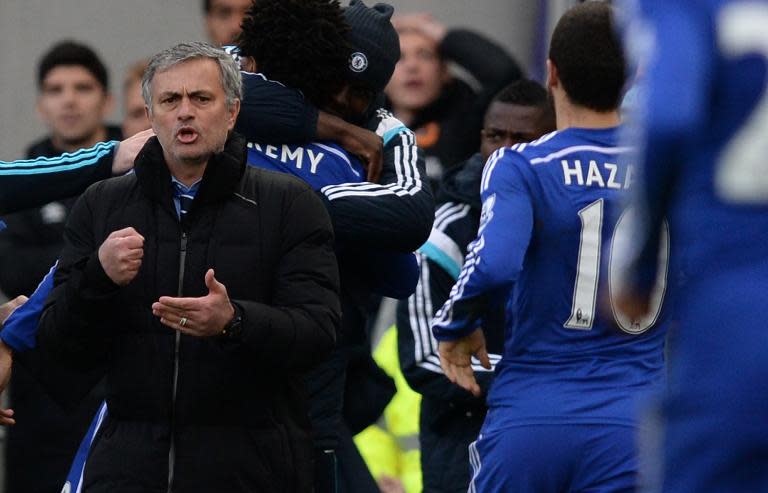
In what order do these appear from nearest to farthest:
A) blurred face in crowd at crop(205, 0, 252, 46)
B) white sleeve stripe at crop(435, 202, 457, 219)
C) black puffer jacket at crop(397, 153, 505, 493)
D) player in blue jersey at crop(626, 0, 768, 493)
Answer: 1. player in blue jersey at crop(626, 0, 768, 493)
2. black puffer jacket at crop(397, 153, 505, 493)
3. white sleeve stripe at crop(435, 202, 457, 219)
4. blurred face in crowd at crop(205, 0, 252, 46)

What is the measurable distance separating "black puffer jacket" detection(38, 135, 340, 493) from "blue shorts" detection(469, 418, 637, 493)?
54 cm

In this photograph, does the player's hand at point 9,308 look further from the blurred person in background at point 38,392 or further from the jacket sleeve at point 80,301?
the blurred person in background at point 38,392

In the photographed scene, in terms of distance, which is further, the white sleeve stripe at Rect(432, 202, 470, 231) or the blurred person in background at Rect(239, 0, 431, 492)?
the white sleeve stripe at Rect(432, 202, 470, 231)

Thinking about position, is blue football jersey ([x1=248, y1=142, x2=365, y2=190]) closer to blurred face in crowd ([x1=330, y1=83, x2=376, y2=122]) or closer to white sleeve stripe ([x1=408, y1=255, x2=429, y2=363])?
blurred face in crowd ([x1=330, y1=83, x2=376, y2=122])

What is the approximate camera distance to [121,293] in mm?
4758

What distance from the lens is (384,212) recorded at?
16.9ft

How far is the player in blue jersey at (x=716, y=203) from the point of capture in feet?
11.0

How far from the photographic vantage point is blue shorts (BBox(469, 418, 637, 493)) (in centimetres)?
489

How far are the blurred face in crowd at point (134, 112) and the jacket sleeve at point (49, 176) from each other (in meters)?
2.13

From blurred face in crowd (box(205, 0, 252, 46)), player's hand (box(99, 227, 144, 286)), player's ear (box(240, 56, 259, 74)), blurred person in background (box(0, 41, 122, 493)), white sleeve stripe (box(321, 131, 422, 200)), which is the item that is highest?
blurred face in crowd (box(205, 0, 252, 46))

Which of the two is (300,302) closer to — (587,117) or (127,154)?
(127,154)

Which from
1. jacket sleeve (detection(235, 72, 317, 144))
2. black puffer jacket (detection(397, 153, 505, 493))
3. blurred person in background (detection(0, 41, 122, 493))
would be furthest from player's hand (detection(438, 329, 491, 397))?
blurred person in background (detection(0, 41, 122, 493))

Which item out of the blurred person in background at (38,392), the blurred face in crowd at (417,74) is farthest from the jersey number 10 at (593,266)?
the blurred face in crowd at (417,74)

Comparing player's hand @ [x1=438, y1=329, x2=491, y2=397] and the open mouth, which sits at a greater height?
the open mouth
